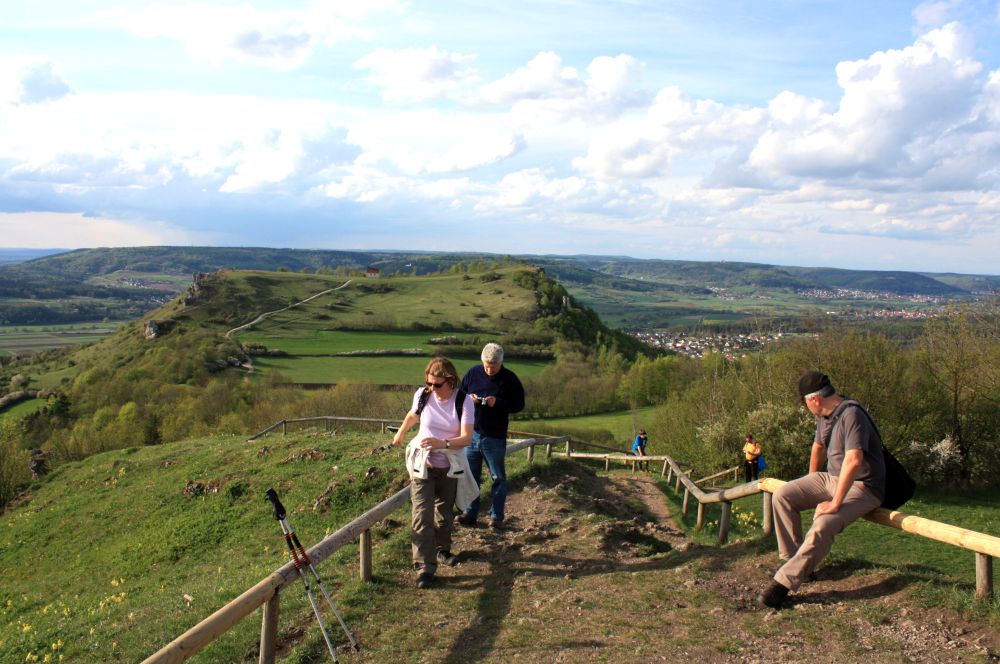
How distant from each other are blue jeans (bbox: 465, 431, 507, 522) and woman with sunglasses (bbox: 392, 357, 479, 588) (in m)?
1.15

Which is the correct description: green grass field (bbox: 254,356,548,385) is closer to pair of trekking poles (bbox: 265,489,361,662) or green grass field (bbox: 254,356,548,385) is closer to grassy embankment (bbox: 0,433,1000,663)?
grassy embankment (bbox: 0,433,1000,663)

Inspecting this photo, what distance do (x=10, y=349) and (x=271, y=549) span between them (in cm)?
15066

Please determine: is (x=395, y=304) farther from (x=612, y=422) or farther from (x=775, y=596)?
(x=775, y=596)

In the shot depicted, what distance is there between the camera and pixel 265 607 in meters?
6.34

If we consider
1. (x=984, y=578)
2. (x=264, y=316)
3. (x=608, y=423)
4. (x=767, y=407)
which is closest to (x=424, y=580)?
(x=984, y=578)

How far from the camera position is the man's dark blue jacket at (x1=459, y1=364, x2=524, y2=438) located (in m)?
9.37

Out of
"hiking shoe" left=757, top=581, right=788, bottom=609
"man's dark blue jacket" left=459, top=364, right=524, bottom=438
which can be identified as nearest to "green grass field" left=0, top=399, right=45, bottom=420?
"man's dark blue jacket" left=459, top=364, right=524, bottom=438

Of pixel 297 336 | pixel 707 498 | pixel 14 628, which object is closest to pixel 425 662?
pixel 707 498

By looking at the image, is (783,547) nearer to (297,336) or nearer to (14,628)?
(14,628)

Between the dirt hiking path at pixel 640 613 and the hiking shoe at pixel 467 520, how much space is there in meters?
0.29

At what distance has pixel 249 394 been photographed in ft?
206

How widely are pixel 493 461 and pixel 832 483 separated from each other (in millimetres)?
4537

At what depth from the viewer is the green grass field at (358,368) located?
7375 centimetres

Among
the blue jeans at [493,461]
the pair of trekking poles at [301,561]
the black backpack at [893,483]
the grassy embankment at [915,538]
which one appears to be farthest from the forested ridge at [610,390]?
the pair of trekking poles at [301,561]
